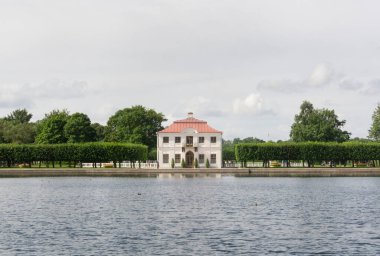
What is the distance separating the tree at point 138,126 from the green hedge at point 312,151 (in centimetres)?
A: 3380

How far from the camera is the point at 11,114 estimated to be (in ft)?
642

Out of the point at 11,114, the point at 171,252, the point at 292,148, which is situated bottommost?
the point at 171,252

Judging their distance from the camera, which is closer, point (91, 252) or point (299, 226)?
point (91, 252)

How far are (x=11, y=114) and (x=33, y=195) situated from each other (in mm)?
140837

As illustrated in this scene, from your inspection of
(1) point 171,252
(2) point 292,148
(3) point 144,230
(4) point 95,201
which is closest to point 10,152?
(2) point 292,148

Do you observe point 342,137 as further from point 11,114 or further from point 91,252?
point 91,252

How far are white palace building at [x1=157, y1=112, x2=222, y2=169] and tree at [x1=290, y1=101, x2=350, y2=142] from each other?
29310 mm

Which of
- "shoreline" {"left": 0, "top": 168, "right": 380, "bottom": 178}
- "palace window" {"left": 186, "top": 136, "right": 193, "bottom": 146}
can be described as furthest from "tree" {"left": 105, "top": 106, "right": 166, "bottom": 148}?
"shoreline" {"left": 0, "top": 168, "right": 380, "bottom": 178}

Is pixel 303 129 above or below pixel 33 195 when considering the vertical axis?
above

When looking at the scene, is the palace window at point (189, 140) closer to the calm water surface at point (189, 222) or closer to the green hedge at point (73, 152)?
the green hedge at point (73, 152)

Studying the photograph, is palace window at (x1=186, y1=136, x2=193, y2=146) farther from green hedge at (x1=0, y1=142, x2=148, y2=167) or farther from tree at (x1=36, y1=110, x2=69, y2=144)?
tree at (x1=36, y1=110, x2=69, y2=144)

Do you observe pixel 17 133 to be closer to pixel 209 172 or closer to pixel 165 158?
pixel 165 158

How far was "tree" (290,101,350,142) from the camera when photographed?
13475 cm

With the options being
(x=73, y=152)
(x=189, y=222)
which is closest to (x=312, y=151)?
(x=73, y=152)
